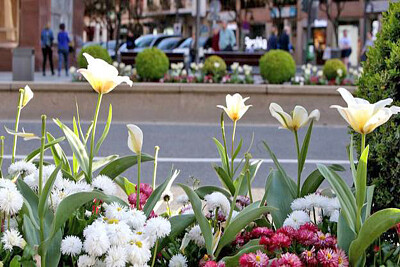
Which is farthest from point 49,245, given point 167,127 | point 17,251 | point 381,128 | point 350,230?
point 167,127

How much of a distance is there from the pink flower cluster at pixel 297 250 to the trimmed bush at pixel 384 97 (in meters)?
0.51

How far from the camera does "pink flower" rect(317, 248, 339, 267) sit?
2.72m

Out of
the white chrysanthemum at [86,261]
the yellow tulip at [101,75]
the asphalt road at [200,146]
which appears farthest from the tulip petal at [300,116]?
the asphalt road at [200,146]

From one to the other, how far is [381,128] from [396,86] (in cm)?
20

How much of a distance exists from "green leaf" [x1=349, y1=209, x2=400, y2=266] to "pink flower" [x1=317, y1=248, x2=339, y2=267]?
0.27ft

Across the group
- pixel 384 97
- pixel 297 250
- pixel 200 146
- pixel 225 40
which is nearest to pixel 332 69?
pixel 200 146

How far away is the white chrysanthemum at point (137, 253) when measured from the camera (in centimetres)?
261

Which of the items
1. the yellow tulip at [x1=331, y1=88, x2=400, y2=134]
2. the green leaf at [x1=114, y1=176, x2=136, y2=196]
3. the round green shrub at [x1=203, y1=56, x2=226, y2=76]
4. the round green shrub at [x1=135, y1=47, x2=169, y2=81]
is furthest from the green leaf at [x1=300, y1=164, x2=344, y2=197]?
the round green shrub at [x1=203, y1=56, x2=226, y2=76]

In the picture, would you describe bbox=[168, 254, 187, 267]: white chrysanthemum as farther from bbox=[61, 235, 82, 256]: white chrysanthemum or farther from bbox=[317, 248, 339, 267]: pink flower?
bbox=[317, 248, 339, 267]: pink flower

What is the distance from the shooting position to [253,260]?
267 centimetres

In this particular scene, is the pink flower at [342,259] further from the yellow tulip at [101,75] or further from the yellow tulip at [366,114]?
the yellow tulip at [101,75]

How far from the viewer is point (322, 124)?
15.3m

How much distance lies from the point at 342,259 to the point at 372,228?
138 mm

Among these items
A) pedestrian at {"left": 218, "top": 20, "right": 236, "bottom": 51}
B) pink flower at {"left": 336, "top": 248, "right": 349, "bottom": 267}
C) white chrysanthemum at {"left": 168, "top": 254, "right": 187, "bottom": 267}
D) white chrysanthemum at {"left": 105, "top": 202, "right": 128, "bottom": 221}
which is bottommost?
white chrysanthemum at {"left": 168, "top": 254, "right": 187, "bottom": 267}
